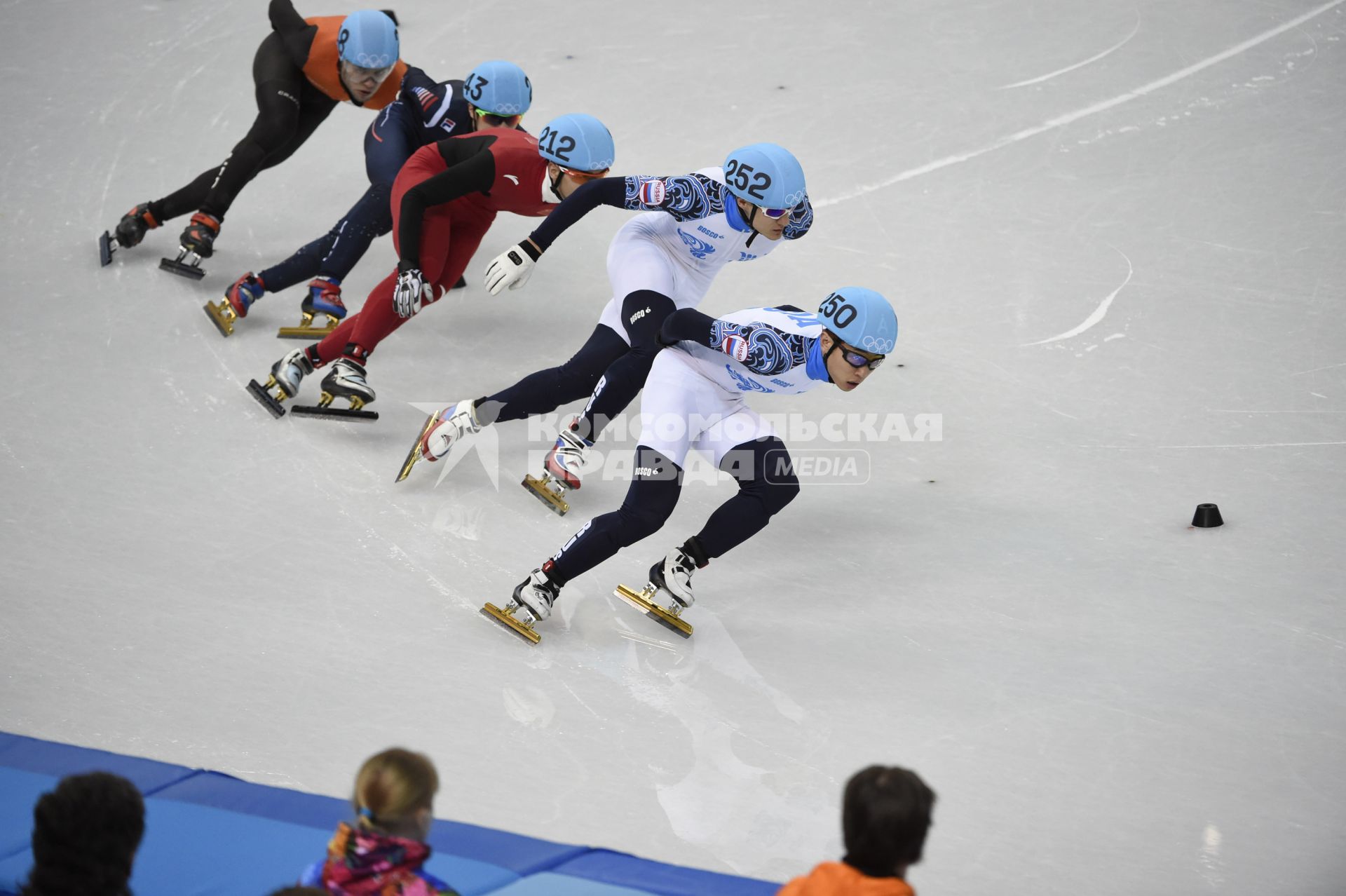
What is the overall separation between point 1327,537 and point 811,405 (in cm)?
203

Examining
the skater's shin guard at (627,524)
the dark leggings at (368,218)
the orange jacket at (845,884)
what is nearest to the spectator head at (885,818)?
the orange jacket at (845,884)

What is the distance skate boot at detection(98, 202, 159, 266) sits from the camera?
636 centimetres

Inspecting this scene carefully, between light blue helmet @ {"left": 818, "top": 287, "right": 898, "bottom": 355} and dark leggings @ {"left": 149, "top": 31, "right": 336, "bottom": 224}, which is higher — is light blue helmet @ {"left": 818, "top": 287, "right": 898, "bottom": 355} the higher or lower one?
the lower one

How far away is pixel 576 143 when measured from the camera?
516 cm

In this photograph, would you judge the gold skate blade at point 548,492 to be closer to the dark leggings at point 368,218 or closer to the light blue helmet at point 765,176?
the light blue helmet at point 765,176

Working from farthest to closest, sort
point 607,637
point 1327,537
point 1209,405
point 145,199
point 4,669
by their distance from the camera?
1. point 145,199
2. point 1209,405
3. point 1327,537
4. point 607,637
5. point 4,669

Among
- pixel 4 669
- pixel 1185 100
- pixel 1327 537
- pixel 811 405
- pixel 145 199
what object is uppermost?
pixel 1185 100

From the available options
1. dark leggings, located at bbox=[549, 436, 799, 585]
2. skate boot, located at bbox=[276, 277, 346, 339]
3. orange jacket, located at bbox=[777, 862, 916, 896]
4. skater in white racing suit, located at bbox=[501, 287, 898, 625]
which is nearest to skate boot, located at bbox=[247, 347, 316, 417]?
skate boot, located at bbox=[276, 277, 346, 339]

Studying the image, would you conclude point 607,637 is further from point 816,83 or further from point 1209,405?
point 816,83

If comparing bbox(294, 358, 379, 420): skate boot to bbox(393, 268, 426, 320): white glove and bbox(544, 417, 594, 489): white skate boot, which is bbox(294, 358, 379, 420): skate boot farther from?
bbox(544, 417, 594, 489): white skate boot

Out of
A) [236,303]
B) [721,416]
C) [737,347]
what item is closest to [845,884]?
[737,347]

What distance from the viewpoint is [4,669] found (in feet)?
13.3

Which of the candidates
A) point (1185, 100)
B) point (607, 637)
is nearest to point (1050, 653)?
point (607, 637)

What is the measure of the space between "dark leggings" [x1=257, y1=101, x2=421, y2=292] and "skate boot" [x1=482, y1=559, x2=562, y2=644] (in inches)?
81.2
